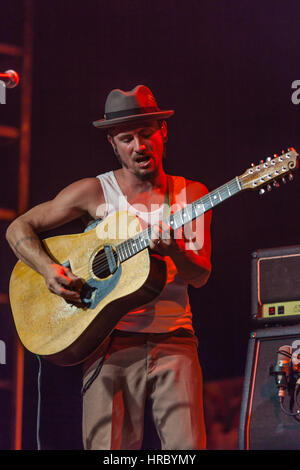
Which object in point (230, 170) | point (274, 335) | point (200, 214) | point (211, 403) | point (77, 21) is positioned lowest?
point (211, 403)

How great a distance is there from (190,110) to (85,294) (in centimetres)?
172

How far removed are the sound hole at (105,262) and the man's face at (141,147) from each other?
14.6 inches

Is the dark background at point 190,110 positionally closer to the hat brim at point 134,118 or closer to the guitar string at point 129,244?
the hat brim at point 134,118

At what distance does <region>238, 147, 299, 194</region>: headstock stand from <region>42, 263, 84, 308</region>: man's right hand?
0.87 metres

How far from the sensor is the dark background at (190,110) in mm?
3932

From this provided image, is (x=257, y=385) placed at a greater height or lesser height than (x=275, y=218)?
lesser

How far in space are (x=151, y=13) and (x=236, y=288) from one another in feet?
6.06

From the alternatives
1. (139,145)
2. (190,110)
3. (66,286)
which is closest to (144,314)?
(66,286)

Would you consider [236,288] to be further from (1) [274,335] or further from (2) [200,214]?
(2) [200,214]

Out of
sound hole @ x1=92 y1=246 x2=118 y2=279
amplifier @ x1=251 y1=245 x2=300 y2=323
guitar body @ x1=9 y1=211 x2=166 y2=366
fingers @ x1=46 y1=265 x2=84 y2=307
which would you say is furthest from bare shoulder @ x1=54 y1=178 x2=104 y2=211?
amplifier @ x1=251 y1=245 x2=300 y2=323

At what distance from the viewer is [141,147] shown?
292 centimetres
